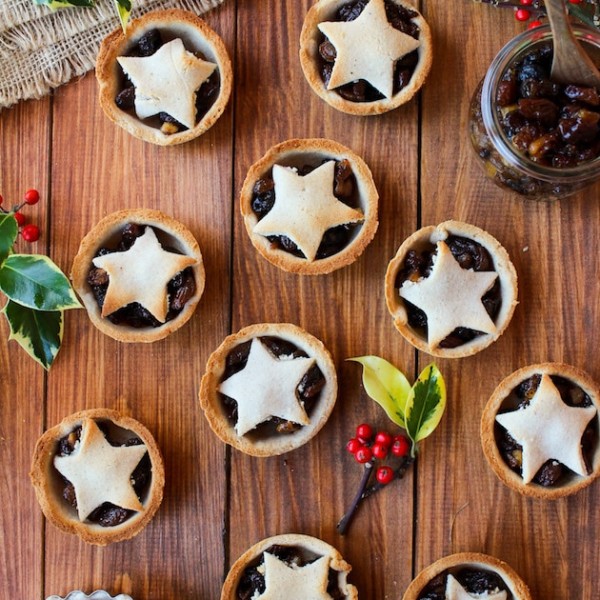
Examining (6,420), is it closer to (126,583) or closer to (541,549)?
(126,583)

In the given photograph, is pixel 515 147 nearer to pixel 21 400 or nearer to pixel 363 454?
pixel 363 454

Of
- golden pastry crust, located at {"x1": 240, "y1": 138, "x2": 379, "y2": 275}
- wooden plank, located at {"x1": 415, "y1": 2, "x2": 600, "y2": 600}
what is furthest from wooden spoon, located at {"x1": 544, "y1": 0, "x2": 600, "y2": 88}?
golden pastry crust, located at {"x1": 240, "y1": 138, "x2": 379, "y2": 275}

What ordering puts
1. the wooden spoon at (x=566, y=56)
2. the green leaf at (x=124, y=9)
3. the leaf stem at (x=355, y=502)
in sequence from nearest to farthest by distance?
the wooden spoon at (x=566, y=56), the green leaf at (x=124, y=9), the leaf stem at (x=355, y=502)

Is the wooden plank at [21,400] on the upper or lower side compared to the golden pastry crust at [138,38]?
lower

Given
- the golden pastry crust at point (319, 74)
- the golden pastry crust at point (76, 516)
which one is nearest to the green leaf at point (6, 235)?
the golden pastry crust at point (76, 516)

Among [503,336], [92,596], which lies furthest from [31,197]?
[503,336]

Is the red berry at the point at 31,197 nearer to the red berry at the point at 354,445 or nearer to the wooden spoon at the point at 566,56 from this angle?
the red berry at the point at 354,445

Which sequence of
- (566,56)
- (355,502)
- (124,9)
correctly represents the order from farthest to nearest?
(355,502) → (124,9) → (566,56)
